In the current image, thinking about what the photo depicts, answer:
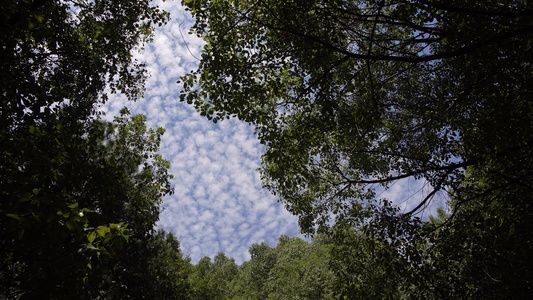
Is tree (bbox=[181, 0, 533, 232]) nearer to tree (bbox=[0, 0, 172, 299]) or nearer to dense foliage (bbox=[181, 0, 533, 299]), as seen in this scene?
dense foliage (bbox=[181, 0, 533, 299])

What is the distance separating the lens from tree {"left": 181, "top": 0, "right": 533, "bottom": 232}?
224 inches

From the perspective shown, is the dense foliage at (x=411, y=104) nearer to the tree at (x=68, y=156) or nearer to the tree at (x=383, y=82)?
the tree at (x=383, y=82)

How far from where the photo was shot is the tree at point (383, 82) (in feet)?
18.7

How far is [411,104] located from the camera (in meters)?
8.09

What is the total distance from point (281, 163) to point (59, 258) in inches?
214

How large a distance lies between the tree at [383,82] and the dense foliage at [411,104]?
0.04 meters

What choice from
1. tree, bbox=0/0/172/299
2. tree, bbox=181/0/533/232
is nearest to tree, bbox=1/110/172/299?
tree, bbox=0/0/172/299

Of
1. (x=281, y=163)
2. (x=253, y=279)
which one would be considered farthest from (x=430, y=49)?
(x=253, y=279)

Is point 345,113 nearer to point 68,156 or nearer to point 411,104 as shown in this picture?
point 411,104

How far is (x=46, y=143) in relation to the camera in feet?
13.1

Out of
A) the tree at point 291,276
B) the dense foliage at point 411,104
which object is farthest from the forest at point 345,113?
the tree at point 291,276

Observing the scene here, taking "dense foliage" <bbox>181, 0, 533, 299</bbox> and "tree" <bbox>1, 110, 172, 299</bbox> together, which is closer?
"tree" <bbox>1, 110, 172, 299</bbox>

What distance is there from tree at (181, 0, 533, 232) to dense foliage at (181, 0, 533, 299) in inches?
1.4

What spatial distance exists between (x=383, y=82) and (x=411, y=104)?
1.38 m
